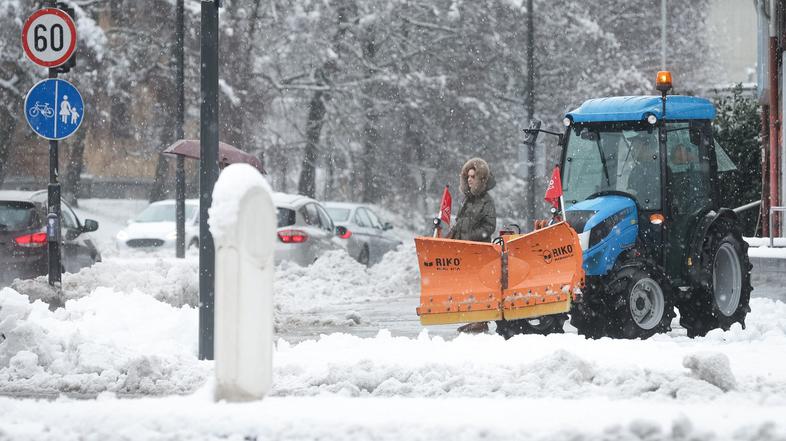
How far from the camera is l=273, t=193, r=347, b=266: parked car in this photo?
22.7 m

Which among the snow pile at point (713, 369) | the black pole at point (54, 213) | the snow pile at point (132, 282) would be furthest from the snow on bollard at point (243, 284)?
the snow pile at point (132, 282)

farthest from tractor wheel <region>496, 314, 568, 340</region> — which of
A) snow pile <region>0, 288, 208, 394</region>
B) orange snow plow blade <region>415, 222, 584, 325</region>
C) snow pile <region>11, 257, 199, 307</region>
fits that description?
snow pile <region>11, 257, 199, 307</region>

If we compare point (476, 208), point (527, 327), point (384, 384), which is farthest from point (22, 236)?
point (384, 384)

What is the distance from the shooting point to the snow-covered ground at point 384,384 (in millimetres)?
6250

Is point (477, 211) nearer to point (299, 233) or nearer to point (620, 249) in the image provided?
point (620, 249)

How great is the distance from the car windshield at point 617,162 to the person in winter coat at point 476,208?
2.81 ft

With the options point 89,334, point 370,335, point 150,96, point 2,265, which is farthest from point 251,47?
point 89,334

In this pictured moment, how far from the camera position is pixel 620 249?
12836mm

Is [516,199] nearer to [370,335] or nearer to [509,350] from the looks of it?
[370,335]

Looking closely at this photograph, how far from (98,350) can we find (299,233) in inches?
511

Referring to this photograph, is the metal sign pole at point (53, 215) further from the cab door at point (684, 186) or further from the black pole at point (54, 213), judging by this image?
the cab door at point (684, 186)

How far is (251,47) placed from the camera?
39656 millimetres

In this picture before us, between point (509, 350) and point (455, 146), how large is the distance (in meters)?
34.7

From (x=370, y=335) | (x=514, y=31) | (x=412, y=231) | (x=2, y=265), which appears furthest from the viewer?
(x=412, y=231)
